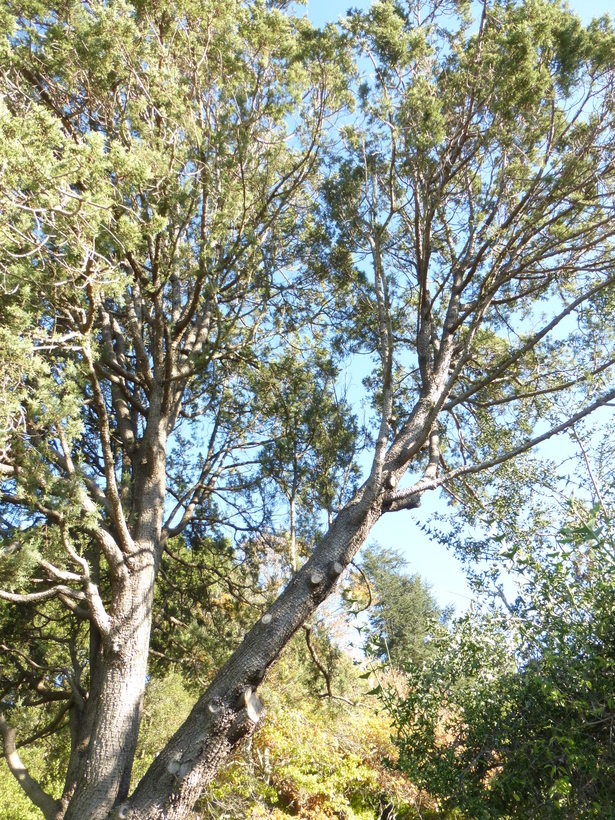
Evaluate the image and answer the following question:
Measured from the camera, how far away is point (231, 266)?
5.79 metres

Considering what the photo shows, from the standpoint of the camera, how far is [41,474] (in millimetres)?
4176

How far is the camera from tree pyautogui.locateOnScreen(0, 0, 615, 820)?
13.4ft

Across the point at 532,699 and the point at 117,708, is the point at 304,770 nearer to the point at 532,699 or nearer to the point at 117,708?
the point at 117,708

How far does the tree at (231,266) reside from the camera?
4.07 m

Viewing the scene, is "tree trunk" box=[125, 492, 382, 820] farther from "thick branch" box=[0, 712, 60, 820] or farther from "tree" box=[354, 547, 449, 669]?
"tree" box=[354, 547, 449, 669]

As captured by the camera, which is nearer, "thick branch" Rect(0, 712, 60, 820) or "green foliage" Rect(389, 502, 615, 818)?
"green foliage" Rect(389, 502, 615, 818)

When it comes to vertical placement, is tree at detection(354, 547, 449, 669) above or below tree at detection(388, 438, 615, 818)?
above

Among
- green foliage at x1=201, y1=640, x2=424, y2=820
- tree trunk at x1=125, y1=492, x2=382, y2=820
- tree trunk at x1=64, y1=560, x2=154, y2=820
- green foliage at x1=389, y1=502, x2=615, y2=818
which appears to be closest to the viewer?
tree trunk at x1=125, y1=492, x2=382, y2=820

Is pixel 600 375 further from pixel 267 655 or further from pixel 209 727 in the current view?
pixel 209 727

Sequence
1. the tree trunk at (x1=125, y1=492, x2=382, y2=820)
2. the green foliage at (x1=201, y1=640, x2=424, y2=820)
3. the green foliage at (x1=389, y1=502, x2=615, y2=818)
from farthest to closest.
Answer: the green foliage at (x1=201, y1=640, x2=424, y2=820)
the green foliage at (x1=389, y1=502, x2=615, y2=818)
the tree trunk at (x1=125, y1=492, x2=382, y2=820)

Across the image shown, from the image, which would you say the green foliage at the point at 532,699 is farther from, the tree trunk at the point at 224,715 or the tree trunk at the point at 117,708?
the tree trunk at the point at 117,708

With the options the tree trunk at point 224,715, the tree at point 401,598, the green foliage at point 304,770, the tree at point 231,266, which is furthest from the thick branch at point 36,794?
the tree at point 401,598

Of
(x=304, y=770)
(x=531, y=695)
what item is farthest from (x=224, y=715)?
(x=304, y=770)

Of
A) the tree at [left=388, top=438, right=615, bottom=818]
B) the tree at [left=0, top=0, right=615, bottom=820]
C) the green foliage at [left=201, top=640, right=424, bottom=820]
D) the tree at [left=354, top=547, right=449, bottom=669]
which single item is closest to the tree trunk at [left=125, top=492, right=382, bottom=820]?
the tree at [left=0, top=0, right=615, bottom=820]
